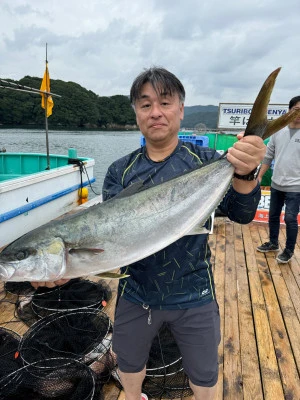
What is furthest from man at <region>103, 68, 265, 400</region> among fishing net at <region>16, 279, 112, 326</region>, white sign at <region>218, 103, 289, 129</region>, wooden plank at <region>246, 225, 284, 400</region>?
white sign at <region>218, 103, 289, 129</region>

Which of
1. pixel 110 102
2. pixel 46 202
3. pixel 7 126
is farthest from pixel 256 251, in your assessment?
pixel 110 102

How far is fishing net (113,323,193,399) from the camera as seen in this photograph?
267cm

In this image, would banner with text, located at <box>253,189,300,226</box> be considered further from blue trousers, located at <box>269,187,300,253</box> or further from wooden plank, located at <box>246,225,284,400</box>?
wooden plank, located at <box>246,225,284,400</box>

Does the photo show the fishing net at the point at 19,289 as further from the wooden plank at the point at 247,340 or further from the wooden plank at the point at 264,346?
the wooden plank at the point at 264,346

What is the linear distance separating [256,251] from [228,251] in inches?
24.2

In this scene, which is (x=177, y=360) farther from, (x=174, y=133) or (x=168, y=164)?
(x=174, y=133)

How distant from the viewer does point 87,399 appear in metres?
2.36

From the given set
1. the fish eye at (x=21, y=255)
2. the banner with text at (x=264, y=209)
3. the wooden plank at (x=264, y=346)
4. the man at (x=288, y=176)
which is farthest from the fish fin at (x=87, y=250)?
the banner with text at (x=264, y=209)

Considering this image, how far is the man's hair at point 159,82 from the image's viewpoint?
2.04 meters

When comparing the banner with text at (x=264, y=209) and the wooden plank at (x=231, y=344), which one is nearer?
the wooden plank at (x=231, y=344)

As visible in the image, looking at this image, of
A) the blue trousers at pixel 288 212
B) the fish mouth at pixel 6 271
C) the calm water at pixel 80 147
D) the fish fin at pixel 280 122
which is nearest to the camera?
the fish fin at pixel 280 122

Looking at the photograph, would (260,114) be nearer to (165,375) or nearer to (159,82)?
(159,82)

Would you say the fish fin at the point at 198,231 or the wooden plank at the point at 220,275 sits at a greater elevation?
the fish fin at the point at 198,231

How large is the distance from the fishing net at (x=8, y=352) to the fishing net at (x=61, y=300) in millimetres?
429
